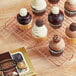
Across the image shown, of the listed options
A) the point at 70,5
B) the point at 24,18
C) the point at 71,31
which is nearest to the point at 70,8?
the point at 70,5

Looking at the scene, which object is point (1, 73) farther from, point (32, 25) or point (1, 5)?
point (1, 5)

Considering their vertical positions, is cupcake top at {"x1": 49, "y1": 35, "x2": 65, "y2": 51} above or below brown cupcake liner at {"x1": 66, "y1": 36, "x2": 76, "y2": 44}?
above

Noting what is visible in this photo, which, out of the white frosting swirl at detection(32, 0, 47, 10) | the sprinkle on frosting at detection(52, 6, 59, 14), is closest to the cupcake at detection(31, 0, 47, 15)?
the white frosting swirl at detection(32, 0, 47, 10)

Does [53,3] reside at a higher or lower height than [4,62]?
higher

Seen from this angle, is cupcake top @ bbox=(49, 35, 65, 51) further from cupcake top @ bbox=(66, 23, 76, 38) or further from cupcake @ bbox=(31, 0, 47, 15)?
cupcake @ bbox=(31, 0, 47, 15)

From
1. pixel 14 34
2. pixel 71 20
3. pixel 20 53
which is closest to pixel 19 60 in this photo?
pixel 20 53

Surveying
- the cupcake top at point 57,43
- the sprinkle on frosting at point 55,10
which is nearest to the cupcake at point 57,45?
the cupcake top at point 57,43
